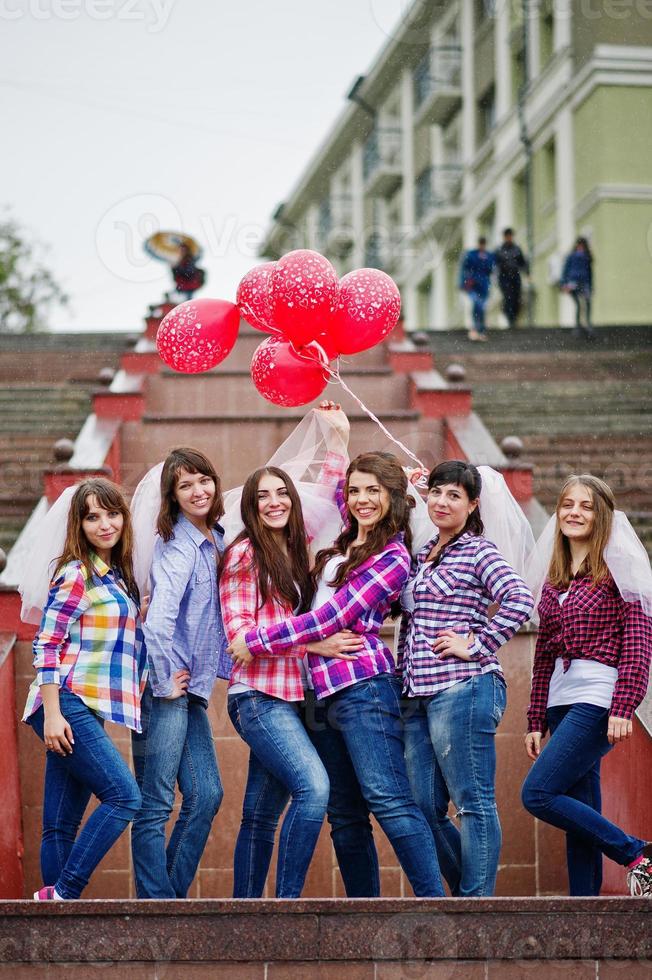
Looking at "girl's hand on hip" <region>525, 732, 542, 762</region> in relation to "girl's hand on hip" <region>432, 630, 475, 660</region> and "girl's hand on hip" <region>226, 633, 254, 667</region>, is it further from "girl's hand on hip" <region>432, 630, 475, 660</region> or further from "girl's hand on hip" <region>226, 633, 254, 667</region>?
"girl's hand on hip" <region>226, 633, 254, 667</region>

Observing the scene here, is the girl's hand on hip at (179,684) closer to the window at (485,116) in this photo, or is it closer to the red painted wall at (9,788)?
the red painted wall at (9,788)

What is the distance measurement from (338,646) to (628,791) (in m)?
1.83

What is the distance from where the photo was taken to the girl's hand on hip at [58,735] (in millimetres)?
4891

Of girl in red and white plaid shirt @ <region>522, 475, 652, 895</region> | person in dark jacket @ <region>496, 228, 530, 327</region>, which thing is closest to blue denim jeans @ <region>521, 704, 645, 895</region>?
girl in red and white plaid shirt @ <region>522, 475, 652, 895</region>

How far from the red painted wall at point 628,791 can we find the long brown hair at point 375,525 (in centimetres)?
160

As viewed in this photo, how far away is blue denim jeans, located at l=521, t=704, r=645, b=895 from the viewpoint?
5051 millimetres

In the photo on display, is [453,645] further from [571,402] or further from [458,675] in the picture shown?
[571,402]

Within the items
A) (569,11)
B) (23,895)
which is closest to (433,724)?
(23,895)

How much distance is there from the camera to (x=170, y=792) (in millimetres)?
5043

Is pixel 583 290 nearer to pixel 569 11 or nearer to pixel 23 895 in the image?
pixel 569 11

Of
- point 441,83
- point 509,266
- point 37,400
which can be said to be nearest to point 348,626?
point 37,400

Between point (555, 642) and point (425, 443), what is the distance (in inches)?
223

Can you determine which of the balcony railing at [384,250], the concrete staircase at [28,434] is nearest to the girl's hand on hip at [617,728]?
the concrete staircase at [28,434]

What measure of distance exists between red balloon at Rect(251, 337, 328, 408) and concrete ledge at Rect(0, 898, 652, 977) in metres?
2.39
